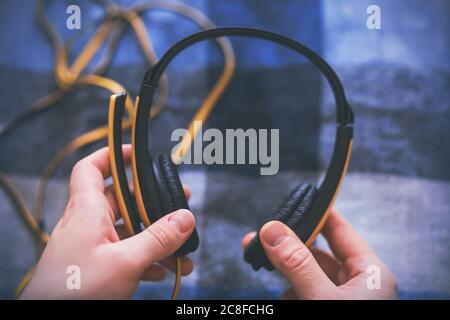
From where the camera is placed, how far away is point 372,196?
0.70 m

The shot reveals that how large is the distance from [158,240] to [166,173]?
73mm

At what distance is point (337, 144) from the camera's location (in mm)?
472

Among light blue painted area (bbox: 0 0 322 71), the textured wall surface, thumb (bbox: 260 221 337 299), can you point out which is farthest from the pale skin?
light blue painted area (bbox: 0 0 322 71)

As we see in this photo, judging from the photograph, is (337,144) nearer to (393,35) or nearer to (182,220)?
(182,220)

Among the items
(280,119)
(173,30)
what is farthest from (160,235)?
(173,30)

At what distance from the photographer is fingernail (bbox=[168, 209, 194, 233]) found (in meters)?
0.43

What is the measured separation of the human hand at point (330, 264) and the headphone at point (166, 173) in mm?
24

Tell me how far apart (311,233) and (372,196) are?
280 millimetres

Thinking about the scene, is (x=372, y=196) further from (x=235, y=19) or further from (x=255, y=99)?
(x=235, y=19)

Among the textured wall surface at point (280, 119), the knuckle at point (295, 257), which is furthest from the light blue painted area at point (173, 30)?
the knuckle at point (295, 257)

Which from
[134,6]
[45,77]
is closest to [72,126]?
[45,77]

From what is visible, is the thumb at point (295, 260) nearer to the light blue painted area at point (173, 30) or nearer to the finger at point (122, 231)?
the finger at point (122, 231)

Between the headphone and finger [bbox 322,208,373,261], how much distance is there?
4.3 inches

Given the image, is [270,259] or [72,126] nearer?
[270,259]
